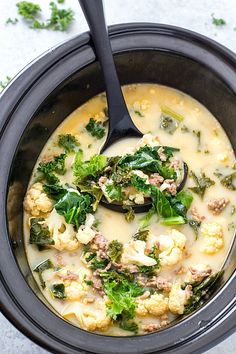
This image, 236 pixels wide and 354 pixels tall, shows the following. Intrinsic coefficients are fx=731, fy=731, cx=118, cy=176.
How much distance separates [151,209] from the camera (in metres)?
2.53

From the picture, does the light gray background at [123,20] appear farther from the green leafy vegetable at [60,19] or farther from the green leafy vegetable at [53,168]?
the green leafy vegetable at [53,168]

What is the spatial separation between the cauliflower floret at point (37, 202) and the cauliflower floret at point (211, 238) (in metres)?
0.55

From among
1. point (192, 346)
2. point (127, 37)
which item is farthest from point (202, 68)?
point (192, 346)

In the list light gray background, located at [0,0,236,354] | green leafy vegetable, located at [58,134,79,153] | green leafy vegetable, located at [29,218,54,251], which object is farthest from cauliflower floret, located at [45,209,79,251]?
light gray background, located at [0,0,236,354]

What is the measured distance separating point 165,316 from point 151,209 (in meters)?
0.37

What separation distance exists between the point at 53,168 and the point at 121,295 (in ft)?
1.82

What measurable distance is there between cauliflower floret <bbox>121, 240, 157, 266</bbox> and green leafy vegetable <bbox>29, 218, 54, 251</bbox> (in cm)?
26

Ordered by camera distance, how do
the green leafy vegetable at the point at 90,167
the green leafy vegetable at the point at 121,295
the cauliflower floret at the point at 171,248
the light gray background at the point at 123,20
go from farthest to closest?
1. the light gray background at the point at 123,20
2. the green leafy vegetable at the point at 90,167
3. the cauliflower floret at the point at 171,248
4. the green leafy vegetable at the point at 121,295

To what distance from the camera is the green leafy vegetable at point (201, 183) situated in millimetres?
2613

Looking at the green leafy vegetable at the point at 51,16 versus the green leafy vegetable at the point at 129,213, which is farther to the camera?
the green leafy vegetable at the point at 51,16

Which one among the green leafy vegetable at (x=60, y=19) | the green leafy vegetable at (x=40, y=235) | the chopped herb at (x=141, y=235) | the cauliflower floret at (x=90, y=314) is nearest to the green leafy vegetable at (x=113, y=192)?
the chopped herb at (x=141, y=235)

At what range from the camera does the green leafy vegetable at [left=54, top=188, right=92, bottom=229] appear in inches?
97.6

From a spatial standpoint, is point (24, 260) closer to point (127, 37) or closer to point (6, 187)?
point (6, 187)

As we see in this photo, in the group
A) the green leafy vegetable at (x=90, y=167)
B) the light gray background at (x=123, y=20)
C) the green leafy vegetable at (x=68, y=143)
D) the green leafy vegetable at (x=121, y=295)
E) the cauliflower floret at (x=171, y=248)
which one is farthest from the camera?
the light gray background at (x=123, y=20)
